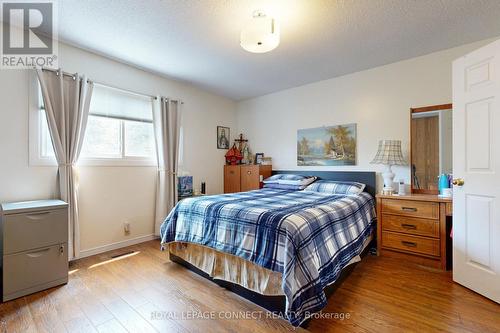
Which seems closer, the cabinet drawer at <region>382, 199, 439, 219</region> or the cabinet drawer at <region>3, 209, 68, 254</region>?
the cabinet drawer at <region>3, 209, 68, 254</region>

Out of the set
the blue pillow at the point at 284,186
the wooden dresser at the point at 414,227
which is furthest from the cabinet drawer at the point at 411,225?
the blue pillow at the point at 284,186

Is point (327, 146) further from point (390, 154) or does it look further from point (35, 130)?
point (35, 130)

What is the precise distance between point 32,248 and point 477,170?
3.77 metres

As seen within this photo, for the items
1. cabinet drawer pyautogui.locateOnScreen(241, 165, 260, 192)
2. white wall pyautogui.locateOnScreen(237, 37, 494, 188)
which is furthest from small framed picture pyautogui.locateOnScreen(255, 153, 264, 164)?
cabinet drawer pyautogui.locateOnScreen(241, 165, 260, 192)

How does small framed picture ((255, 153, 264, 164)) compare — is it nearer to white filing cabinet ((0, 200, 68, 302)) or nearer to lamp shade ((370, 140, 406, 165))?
lamp shade ((370, 140, 406, 165))

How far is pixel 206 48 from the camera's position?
267cm

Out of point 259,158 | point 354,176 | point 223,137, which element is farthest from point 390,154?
point 223,137

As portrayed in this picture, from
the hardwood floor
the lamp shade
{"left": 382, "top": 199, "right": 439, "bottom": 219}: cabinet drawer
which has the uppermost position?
the lamp shade

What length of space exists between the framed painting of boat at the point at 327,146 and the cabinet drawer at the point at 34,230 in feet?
10.4

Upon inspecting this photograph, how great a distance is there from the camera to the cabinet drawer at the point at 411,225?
8.06ft

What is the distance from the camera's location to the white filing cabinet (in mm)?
1866

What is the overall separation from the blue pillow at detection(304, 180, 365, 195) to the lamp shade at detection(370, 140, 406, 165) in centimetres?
40

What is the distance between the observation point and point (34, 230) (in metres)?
1.99

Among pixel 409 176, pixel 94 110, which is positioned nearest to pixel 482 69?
pixel 409 176
